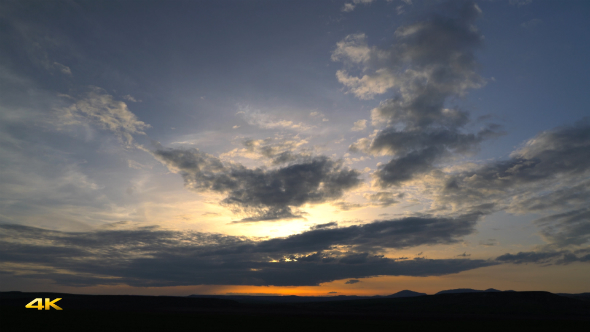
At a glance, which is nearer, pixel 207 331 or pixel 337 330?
pixel 207 331

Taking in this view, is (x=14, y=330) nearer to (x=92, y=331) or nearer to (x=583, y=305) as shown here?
(x=92, y=331)

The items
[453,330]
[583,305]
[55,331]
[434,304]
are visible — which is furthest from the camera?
[434,304]

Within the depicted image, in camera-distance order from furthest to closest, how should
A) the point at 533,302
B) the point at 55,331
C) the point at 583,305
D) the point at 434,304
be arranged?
the point at 434,304
the point at 533,302
the point at 583,305
the point at 55,331

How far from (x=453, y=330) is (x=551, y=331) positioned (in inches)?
813

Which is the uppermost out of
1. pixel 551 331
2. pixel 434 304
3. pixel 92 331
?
pixel 92 331

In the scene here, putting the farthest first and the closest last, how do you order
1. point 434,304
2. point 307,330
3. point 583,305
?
point 434,304 < point 583,305 < point 307,330

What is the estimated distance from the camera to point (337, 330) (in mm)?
56562

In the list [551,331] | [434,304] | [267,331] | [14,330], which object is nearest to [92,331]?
[14,330]

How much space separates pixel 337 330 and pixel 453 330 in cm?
2308

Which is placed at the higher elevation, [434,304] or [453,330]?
[453,330]

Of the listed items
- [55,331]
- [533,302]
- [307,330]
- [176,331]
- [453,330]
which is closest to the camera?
[55,331]

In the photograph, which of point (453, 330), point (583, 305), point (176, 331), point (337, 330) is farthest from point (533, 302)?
point (176, 331)

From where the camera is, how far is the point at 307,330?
2154 inches

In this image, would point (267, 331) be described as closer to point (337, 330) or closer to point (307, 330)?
point (307, 330)
